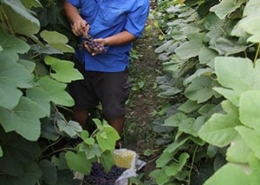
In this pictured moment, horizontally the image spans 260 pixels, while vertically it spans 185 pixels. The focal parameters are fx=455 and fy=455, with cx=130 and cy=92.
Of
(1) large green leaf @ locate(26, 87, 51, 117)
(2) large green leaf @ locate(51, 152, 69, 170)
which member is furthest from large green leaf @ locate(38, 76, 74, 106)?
(2) large green leaf @ locate(51, 152, 69, 170)

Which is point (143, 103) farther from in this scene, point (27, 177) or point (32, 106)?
point (32, 106)

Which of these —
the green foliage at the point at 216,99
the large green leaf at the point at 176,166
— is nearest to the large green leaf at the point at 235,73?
the green foliage at the point at 216,99

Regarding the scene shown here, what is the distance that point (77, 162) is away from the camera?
59.9 inches

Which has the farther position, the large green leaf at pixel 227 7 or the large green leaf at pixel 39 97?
the large green leaf at pixel 227 7

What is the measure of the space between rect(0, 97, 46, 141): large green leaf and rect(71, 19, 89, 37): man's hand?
3.82 ft

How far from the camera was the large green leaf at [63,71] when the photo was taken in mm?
1404

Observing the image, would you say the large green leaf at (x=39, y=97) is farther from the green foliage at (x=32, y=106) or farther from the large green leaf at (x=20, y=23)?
the large green leaf at (x=20, y=23)

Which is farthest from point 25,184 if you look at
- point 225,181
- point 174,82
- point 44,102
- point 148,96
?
point 148,96

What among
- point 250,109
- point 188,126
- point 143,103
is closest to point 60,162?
point 188,126

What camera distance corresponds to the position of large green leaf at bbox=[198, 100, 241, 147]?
2.64 feet

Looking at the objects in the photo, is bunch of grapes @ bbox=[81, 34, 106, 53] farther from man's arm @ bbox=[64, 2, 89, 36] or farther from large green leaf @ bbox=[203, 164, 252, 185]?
large green leaf @ bbox=[203, 164, 252, 185]

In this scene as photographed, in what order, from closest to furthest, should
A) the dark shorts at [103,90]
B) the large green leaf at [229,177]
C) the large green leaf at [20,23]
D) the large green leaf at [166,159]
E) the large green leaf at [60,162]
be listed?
the large green leaf at [229,177]
the large green leaf at [20,23]
the large green leaf at [60,162]
the large green leaf at [166,159]
the dark shorts at [103,90]

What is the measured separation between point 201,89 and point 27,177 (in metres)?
0.68

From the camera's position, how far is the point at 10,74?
1.02 meters
